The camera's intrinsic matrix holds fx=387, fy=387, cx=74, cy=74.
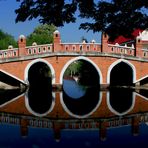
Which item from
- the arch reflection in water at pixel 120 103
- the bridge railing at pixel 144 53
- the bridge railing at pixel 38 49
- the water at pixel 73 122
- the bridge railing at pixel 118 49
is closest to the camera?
the water at pixel 73 122

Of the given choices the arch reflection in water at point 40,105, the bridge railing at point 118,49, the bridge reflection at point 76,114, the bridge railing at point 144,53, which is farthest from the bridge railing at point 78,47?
the bridge reflection at point 76,114

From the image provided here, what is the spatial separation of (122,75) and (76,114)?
57.1 feet

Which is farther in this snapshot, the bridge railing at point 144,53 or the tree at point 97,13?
the bridge railing at point 144,53

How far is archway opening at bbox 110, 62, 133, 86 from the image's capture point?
32759 millimetres

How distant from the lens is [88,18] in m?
6.50

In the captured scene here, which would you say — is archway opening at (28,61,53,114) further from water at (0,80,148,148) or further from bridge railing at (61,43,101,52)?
bridge railing at (61,43,101,52)

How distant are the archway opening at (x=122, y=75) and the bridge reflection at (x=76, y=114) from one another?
26.7 ft

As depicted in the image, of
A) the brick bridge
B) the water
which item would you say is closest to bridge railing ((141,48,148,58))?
the brick bridge

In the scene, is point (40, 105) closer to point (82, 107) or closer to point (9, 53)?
point (82, 107)

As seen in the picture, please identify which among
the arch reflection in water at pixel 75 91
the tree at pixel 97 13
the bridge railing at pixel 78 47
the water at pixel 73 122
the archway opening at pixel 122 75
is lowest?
the water at pixel 73 122

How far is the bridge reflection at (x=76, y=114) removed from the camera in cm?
1505

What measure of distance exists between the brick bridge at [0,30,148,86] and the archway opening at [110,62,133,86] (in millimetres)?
1185

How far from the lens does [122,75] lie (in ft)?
116

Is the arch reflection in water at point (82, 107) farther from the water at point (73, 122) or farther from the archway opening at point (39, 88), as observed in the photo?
the archway opening at point (39, 88)
